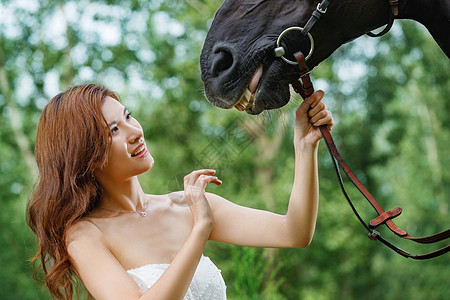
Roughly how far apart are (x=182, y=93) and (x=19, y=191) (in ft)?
13.3

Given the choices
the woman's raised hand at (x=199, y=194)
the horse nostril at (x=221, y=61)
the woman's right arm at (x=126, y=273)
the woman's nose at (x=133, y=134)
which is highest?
the horse nostril at (x=221, y=61)

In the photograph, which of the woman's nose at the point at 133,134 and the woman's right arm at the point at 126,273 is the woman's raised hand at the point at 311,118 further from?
the woman's nose at the point at 133,134

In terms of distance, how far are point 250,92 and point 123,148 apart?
17.0 inches

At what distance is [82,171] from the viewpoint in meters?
1.78

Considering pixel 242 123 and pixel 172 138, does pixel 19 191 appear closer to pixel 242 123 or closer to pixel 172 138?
pixel 172 138

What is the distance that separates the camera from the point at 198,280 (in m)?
1.83

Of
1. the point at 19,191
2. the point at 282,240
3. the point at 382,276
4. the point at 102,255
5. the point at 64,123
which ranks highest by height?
the point at 64,123

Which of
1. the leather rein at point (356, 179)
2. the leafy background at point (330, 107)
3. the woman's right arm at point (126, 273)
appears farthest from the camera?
the leafy background at point (330, 107)

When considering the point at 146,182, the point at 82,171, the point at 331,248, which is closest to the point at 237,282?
the point at 82,171

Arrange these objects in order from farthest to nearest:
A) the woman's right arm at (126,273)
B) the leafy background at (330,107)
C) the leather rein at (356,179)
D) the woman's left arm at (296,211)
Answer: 1. the leafy background at (330,107)
2. the woman's left arm at (296,211)
3. the leather rein at (356,179)
4. the woman's right arm at (126,273)

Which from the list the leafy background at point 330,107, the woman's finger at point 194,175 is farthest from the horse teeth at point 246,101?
the leafy background at point 330,107

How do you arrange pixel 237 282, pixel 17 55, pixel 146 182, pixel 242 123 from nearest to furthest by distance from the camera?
pixel 242 123, pixel 237 282, pixel 146 182, pixel 17 55

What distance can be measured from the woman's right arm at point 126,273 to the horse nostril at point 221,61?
12.9 inches

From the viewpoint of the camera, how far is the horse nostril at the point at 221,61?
1.73m
